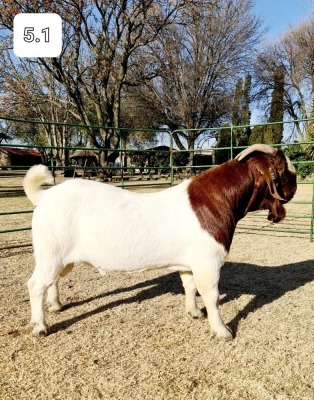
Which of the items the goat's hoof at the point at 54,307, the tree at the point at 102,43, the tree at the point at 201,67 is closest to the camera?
the goat's hoof at the point at 54,307

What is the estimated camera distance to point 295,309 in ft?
11.6

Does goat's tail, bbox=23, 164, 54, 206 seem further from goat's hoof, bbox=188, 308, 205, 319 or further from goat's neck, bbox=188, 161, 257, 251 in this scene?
goat's hoof, bbox=188, 308, 205, 319

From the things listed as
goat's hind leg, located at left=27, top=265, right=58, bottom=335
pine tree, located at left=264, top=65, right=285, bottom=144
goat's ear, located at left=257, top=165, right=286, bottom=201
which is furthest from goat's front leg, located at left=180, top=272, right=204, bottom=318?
pine tree, located at left=264, top=65, right=285, bottom=144

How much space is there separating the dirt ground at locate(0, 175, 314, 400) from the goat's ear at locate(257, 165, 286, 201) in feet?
3.98

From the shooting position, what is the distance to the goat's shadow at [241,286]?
3545 millimetres

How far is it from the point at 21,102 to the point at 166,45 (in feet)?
35.6

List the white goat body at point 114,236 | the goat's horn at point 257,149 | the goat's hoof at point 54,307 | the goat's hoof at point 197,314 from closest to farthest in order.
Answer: the white goat body at point 114,236
the goat's horn at point 257,149
the goat's hoof at point 197,314
the goat's hoof at point 54,307

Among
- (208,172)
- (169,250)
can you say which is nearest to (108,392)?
(169,250)

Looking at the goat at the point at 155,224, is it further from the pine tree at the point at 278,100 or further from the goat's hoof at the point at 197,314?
the pine tree at the point at 278,100

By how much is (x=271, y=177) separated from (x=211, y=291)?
1.05 m

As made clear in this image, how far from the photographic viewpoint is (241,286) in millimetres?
4242

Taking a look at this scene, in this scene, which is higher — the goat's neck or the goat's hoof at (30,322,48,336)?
the goat's neck

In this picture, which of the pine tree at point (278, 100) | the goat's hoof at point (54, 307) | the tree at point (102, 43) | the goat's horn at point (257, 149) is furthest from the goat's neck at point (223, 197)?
the pine tree at point (278, 100)

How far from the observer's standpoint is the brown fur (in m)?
2.84
